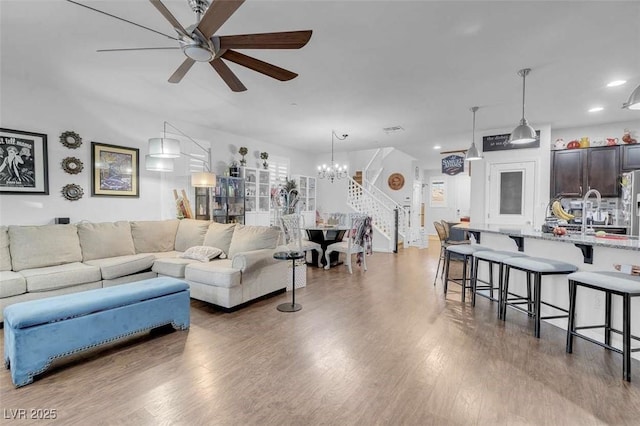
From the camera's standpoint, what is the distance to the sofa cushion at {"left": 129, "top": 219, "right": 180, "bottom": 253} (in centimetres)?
449

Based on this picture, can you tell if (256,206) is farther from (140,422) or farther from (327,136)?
(140,422)

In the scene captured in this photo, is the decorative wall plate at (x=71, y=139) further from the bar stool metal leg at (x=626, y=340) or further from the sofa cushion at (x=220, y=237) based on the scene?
the bar stool metal leg at (x=626, y=340)

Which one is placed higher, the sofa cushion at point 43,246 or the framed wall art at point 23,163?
the framed wall art at point 23,163

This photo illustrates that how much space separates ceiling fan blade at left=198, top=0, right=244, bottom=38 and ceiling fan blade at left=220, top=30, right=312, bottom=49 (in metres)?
0.15

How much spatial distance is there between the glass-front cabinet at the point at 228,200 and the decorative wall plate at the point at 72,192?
6.79ft

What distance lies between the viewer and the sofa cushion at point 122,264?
361 cm

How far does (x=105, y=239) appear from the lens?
411 cm

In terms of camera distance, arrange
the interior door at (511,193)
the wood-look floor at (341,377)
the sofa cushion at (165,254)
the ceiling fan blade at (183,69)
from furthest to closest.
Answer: the interior door at (511,193), the sofa cushion at (165,254), the ceiling fan blade at (183,69), the wood-look floor at (341,377)

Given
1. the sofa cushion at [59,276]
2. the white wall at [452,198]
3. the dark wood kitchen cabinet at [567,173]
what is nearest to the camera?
the sofa cushion at [59,276]

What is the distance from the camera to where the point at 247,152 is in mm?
6797

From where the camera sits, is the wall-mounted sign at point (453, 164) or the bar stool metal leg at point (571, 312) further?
the wall-mounted sign at point (453, 164)

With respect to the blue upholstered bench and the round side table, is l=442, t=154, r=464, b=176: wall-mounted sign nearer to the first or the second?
the round side table

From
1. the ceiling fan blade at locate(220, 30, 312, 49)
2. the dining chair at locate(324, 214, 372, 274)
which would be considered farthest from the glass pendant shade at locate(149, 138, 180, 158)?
the dining chair at locate(324, 214, 372, 274)

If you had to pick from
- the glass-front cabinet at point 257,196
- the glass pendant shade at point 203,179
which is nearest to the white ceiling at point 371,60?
the glass pendant shade at point 203,179
